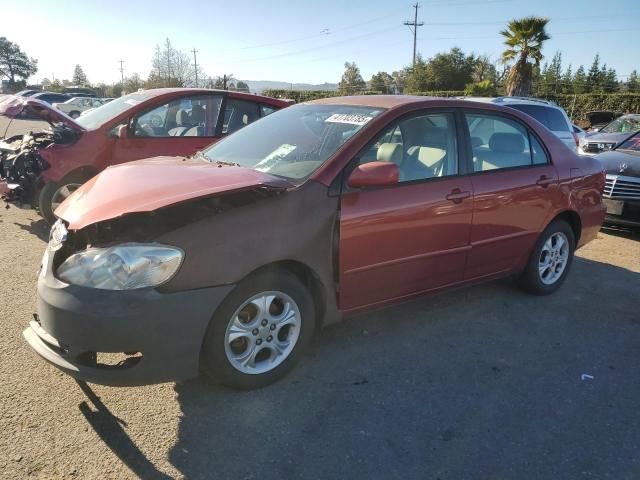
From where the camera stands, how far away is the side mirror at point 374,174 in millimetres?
A: 3045

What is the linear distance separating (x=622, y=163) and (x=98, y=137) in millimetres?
7110

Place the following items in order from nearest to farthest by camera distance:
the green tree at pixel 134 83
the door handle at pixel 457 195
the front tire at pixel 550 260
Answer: the door handle at pixel 457 195
the front tire at pixel 550 260
the green tree at pixel 134 83

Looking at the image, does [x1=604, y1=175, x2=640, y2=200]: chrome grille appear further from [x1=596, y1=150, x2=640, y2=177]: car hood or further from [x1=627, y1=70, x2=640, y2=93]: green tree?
[x1=627, y1=70, x2=640, y2=93]: green tree

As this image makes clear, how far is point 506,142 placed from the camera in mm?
4242

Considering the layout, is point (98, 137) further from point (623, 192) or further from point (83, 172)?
point (623, 192)

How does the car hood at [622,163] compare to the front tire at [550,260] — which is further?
the car hood at [622,163]

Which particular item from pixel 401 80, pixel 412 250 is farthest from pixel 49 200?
pixel 401 80

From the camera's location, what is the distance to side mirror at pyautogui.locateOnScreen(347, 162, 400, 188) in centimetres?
304

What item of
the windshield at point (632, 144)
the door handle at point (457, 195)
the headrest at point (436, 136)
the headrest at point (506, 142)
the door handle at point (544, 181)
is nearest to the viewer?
the door handle at point (457, 195)

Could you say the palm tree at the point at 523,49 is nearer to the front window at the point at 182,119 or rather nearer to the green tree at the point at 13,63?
the front window at the point at 182,119

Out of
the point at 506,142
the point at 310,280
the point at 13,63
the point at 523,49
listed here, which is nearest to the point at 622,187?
the point at 506,142

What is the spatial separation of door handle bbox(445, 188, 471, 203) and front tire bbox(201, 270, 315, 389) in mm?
1302

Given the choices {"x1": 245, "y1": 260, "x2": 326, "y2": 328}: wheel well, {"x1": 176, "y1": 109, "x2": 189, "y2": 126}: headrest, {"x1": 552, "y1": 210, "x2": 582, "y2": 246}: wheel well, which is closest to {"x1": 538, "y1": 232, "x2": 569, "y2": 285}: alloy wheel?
{"x1": 552, "y1": 210, "x2": 582, "y2": 246}: wheel well

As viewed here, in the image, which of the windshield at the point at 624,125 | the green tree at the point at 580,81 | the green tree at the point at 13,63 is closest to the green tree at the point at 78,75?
the green tree at the point at 13,63
